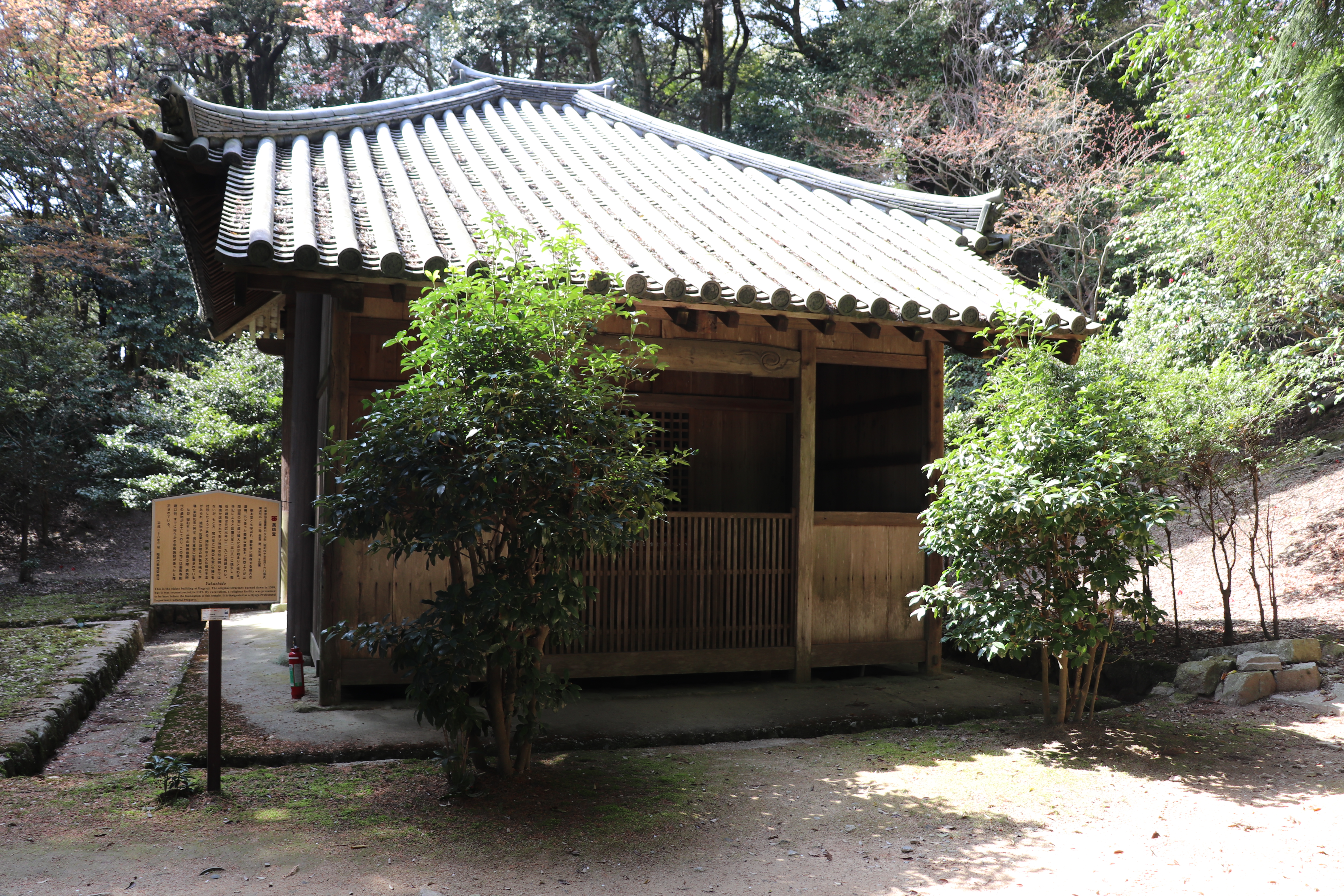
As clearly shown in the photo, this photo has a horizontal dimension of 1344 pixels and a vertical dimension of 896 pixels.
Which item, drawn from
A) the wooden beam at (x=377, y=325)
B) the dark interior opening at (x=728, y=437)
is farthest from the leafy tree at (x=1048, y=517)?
the wooden beam at (x=377, y=325)

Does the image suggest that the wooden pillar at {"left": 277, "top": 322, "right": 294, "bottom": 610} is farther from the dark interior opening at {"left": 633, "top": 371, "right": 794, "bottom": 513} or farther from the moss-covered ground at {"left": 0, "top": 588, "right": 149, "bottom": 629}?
the dark interior opening at {"left": 633, "top": 371, "right": 794, "bottom": 513}

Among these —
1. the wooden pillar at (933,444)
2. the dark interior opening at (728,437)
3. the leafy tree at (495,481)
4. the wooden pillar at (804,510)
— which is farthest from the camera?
the dark interior opening at (728,437)

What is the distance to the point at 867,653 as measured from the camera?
7.05m

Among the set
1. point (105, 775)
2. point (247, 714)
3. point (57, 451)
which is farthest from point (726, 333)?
point (57, 451)

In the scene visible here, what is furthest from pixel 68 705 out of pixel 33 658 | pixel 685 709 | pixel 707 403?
pixel 707 403

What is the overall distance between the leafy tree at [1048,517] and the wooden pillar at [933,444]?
1.68 metres

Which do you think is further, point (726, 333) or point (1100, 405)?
point (726, 333)

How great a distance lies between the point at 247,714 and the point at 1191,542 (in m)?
12.9

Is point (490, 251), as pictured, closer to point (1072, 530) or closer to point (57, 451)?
point (1072, 530)

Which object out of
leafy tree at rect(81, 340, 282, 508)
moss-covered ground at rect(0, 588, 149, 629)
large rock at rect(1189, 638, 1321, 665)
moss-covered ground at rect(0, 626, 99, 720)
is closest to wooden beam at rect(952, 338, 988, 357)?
large rock at rect(1189, 638, 1321, 665)

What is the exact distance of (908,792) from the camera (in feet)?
14.6

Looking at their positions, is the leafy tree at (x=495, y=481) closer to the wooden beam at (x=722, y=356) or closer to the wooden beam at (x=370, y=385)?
the wooden beam at (x=370, y=385)

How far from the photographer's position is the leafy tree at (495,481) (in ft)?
12.6

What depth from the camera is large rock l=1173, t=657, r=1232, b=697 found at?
631 centimetres
